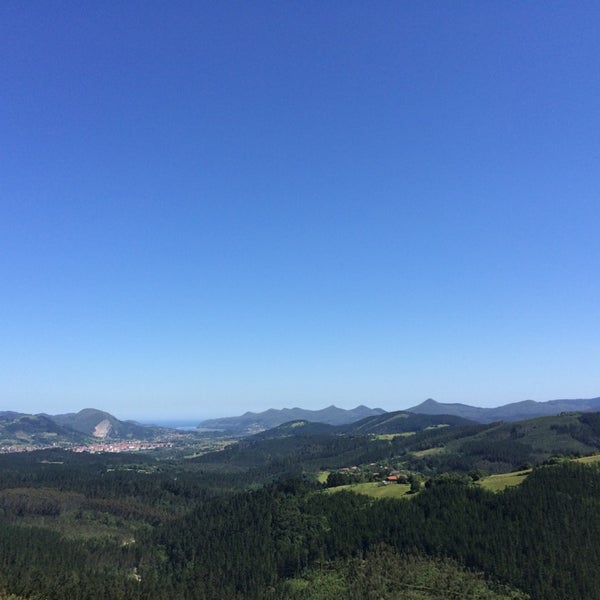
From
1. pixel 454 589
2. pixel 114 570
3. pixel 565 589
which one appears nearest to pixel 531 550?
pixel 565 589

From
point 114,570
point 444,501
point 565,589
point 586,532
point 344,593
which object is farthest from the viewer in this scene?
point 114,570

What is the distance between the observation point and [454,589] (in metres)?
125

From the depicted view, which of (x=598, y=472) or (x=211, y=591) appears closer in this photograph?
(x=211, y=591)

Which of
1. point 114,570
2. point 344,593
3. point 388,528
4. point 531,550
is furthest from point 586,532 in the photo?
point 114,570

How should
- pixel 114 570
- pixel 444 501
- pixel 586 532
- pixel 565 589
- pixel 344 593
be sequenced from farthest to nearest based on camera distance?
1. pixel 114 570
2. pixel 444 501
3. pixel 586 532
4. pixel 344 593
5. pixel 565 589

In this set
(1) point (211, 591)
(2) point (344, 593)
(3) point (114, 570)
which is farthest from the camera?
(3) point (114, 570)

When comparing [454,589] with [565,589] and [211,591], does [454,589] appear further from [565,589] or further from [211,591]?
[211,591]

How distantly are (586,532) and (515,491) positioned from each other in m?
26.8

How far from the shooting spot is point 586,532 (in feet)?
466

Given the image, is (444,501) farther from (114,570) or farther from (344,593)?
(114,570)

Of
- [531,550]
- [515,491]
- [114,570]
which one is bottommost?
[114,570]

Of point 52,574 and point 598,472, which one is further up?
point 598,472

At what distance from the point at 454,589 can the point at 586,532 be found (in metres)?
48.1

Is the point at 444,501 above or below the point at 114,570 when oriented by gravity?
above
